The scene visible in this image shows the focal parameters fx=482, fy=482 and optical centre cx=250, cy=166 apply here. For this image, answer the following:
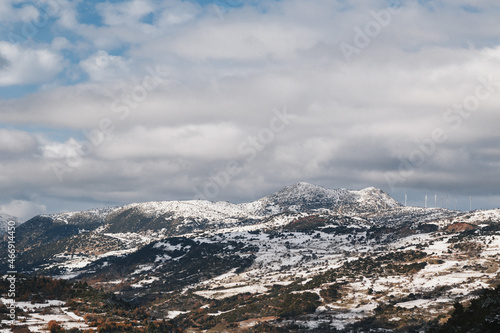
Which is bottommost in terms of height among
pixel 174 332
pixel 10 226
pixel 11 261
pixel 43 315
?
pixel 174 332

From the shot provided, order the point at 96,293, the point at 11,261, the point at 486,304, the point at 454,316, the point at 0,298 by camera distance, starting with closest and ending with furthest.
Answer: the point at 486,304 → the point at 454,316 → the point at 11,261 → the point at 0,298 → the point at 96,293

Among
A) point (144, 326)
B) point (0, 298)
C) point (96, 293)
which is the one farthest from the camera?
point (96, 293)

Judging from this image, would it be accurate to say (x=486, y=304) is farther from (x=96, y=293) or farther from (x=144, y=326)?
(x=96, y=293)

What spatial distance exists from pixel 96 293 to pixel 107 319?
103 feet

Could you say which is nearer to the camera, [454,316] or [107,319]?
[454,316]

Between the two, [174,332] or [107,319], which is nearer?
[107,319]

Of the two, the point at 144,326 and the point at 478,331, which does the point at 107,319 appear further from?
the point at 478,331

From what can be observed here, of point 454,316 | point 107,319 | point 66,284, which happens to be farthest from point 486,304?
point 66,284

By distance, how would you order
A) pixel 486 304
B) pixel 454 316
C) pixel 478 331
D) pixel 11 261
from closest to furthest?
pixel 478 331, pixel 486 304, pixel 454 316, pixel 11 261

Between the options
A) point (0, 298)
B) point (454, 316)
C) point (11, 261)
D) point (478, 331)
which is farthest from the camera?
point (0, 298)

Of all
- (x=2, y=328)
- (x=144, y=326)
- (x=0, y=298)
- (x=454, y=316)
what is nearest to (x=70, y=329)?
(x=2, y=328)

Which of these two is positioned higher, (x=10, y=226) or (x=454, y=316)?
(x=10, y=226)

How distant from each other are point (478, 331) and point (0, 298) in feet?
343

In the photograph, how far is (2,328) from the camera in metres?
89.9
